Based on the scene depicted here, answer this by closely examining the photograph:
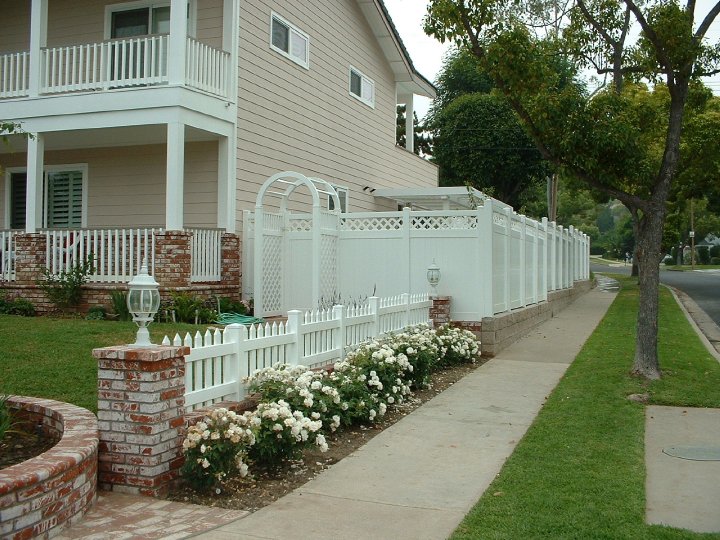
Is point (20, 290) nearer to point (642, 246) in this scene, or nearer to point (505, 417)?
point (505, 417)

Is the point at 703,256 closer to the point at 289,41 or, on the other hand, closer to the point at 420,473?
the point at 289,41

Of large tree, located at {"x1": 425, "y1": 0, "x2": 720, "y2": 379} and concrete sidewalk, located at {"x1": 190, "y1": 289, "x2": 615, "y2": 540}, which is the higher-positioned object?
large tree, located at {"x1": 425, "y1": 0, "x2": 720, "y2": 379}

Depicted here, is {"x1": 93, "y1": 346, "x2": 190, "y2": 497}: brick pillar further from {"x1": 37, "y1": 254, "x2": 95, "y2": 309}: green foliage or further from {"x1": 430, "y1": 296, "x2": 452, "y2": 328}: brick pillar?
{"x1": 37, "y1": 254, "x2": 95, "y2": 309}: green foliage

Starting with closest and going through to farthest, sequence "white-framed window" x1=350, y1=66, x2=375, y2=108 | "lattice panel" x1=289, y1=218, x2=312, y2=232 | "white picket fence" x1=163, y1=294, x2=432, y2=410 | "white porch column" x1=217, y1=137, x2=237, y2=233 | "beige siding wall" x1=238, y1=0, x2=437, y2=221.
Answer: "white picket fence" x1=163, y1=294, x2=432, y2=410
"lattice panel" x1=289, y1=218, x2=312, y2=232
"white porch column" x1=217, y1=137, x2=237, y2=233
"beige siding wall" x1=238, y1=0, x2=437, y2=221
"white-framed window" x1=350, y1=66, x2=375, y2=108

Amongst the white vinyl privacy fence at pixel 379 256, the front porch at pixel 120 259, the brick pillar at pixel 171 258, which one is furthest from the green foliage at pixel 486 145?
the brick pillar at pixel 171 258

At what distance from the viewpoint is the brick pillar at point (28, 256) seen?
13.9 m

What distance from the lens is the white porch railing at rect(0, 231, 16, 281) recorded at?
14.2 m

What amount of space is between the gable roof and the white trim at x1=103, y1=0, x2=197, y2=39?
6559mm

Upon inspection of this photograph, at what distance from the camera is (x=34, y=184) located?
45.7ft

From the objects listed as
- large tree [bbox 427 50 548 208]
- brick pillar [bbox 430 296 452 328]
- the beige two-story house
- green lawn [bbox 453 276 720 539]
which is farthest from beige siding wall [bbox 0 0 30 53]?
large tree [bbox 427 50 548 208]

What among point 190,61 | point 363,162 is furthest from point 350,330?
point 363,162

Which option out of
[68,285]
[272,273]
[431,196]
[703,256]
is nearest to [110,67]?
[68,285]

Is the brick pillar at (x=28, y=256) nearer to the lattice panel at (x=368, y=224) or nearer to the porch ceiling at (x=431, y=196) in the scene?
the lattice panel at (x=368, y=224)

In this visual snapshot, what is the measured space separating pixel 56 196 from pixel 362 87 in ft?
28.7
